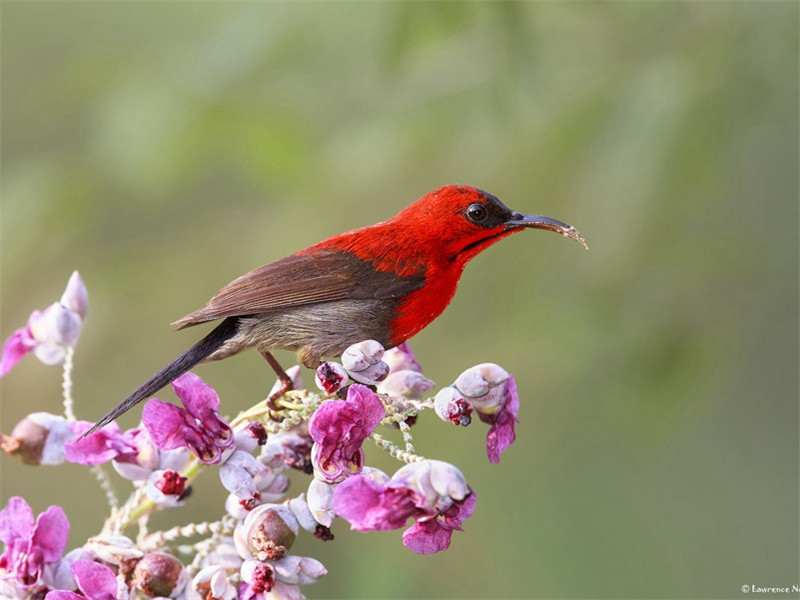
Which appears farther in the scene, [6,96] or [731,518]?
[6,96]

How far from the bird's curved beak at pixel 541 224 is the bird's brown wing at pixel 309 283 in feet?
0.85

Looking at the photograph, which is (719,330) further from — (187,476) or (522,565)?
(187,476)

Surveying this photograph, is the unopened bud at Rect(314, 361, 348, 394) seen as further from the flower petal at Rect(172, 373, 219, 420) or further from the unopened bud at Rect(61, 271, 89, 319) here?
the unopened bud at Rect(61, 271, 89, 319)

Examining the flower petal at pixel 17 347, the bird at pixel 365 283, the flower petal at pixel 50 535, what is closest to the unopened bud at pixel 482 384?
the bird at pixel 365 283

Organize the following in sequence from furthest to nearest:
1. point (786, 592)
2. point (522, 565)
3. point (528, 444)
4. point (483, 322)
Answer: point (528, 444)
point (522, 565)
point (483, 322)
point (786, 592)

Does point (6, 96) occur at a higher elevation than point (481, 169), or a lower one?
higher

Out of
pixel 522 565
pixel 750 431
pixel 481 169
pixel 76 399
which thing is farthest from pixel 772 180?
pixel 76 399

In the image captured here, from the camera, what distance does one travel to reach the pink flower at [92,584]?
6.47ft

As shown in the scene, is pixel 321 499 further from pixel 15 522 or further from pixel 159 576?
pixel 15 522

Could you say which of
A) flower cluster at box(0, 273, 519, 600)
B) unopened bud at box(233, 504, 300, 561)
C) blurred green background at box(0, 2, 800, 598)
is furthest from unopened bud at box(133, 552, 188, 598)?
blurred green background at box(0, 2, 800, 598)

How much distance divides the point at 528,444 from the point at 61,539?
342 cm

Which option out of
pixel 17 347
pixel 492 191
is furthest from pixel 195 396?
pixel 492 191

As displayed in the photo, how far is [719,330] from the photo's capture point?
3.78 meters

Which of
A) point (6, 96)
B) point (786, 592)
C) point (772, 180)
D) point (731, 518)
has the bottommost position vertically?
point (786, 592)
